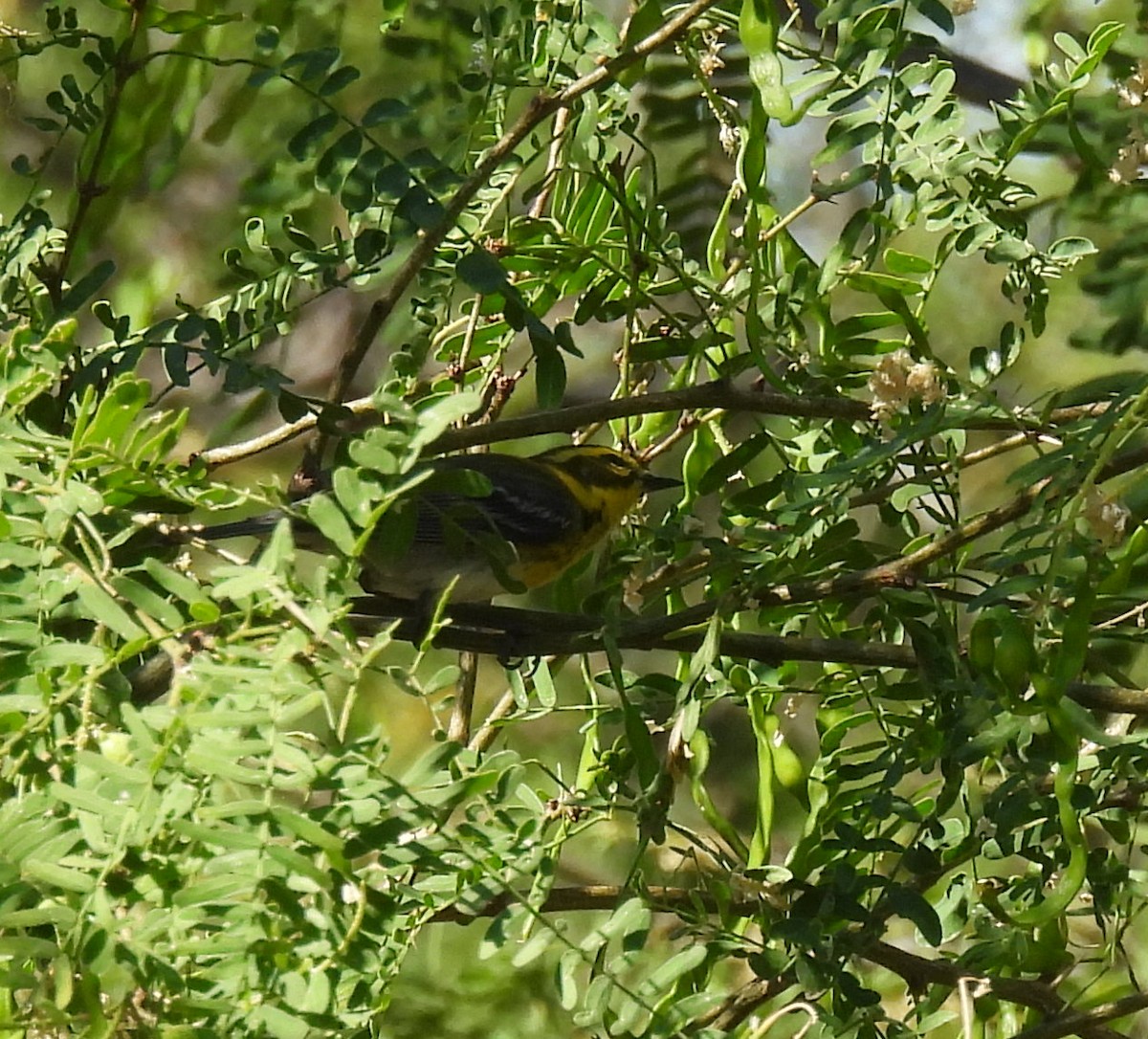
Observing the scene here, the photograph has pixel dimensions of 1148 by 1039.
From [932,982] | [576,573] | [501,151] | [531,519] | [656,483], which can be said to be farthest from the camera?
[531,519]

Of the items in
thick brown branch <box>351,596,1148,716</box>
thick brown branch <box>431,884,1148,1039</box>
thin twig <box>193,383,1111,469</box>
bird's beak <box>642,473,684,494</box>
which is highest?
bird's beak <box>642,473,684,494</box>

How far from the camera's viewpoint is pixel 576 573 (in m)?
1.81

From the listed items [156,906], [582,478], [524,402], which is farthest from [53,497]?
[524,402]

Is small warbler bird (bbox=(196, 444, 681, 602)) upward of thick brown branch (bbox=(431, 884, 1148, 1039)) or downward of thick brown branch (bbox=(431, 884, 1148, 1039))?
upward

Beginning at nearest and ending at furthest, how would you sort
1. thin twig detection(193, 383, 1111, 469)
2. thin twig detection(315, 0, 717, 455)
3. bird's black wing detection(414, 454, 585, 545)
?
thin twig detection(315, 0, 717, 455)
thin twig detection(193, 383, 1111, 469)
bird's black wing detection(414, 454, 585, 545)

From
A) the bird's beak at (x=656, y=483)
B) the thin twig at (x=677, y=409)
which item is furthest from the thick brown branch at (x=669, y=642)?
the bird's beak at (x=656, y=483)

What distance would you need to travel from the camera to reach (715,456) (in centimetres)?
171

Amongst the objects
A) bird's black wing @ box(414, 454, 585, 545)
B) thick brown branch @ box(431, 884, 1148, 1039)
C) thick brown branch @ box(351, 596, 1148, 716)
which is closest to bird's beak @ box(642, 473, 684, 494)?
bird's black wing @ box(414, 454, 585, 545)

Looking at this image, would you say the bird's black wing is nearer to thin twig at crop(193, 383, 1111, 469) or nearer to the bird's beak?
the bird's beak

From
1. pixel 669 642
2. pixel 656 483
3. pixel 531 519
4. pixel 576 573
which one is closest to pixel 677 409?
pixel 669 642

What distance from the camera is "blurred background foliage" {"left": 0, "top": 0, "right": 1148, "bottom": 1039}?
2.65 feet

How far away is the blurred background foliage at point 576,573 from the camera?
0.81 m

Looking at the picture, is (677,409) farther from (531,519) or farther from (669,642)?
(531,519)

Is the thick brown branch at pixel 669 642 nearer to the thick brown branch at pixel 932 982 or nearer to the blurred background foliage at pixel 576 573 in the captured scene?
the blurred background foliage at pixel 576 573
